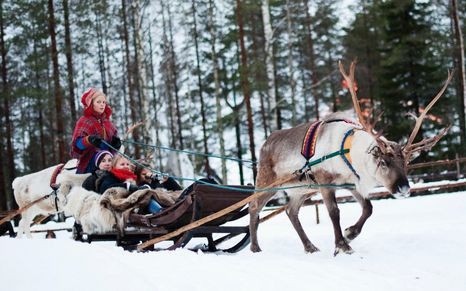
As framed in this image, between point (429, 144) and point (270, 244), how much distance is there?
264 cm

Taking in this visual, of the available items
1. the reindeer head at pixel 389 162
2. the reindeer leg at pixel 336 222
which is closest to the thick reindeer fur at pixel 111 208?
the reindeer leg at pixel 336 222

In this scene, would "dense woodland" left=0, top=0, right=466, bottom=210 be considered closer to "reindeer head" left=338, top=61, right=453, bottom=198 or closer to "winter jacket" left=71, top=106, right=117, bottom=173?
"winter jacket" left=71, top=106, right=117, bottom=173

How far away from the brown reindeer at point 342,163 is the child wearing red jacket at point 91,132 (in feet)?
7.60

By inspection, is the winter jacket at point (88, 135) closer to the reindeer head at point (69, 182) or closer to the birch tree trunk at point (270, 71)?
the reindeer head at point (69, 182)

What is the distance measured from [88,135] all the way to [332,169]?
3471mm

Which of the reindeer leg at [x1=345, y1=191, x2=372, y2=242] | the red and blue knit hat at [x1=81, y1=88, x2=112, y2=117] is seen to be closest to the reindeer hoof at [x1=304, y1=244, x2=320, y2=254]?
the reindeer leg at [x1=345, y1=191, x2=372, y2=242]

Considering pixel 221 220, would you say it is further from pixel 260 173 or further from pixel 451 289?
pixel 451 289

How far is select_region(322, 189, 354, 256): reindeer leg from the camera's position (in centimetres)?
511

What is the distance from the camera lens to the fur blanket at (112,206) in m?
5.90

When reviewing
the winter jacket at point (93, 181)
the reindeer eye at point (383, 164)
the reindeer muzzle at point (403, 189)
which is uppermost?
the reindeer eye at point (383, 164)

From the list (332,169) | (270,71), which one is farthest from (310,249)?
(270,71)

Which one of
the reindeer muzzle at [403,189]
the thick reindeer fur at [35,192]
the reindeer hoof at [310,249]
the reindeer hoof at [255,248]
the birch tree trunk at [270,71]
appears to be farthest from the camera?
the birch tree trunk at [270,71]

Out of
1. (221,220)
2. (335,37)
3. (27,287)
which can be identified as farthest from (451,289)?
(335,37)

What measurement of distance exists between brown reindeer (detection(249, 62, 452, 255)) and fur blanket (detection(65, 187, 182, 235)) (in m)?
1.29
